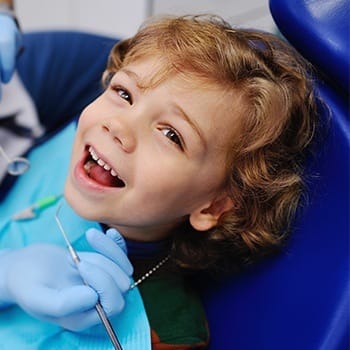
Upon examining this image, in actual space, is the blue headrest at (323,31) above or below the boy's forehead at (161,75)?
above

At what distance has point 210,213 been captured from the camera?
90cm

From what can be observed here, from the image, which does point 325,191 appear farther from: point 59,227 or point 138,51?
point 59,227

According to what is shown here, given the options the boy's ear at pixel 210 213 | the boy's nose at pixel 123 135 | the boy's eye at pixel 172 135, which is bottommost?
the boy's ear at pixel 210 213

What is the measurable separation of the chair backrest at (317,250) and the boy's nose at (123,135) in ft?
0.94

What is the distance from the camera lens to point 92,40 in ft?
4.58

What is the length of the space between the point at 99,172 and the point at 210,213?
194mm

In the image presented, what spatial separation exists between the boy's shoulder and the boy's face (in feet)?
0.43

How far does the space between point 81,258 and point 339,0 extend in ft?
1.77

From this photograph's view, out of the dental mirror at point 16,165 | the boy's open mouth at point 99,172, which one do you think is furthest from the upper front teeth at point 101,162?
the dental mirror at point 16,165

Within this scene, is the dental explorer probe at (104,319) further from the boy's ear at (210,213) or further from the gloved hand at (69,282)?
the boy's ear at (210,213)

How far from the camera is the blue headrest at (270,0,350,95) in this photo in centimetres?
79

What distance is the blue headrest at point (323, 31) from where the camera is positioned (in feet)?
2.58

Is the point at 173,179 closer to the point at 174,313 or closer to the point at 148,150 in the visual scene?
the point at 148,150

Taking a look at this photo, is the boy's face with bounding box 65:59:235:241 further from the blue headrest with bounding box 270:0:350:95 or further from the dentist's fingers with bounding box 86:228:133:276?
the blue headrest with bounding box 270:0:350:95
